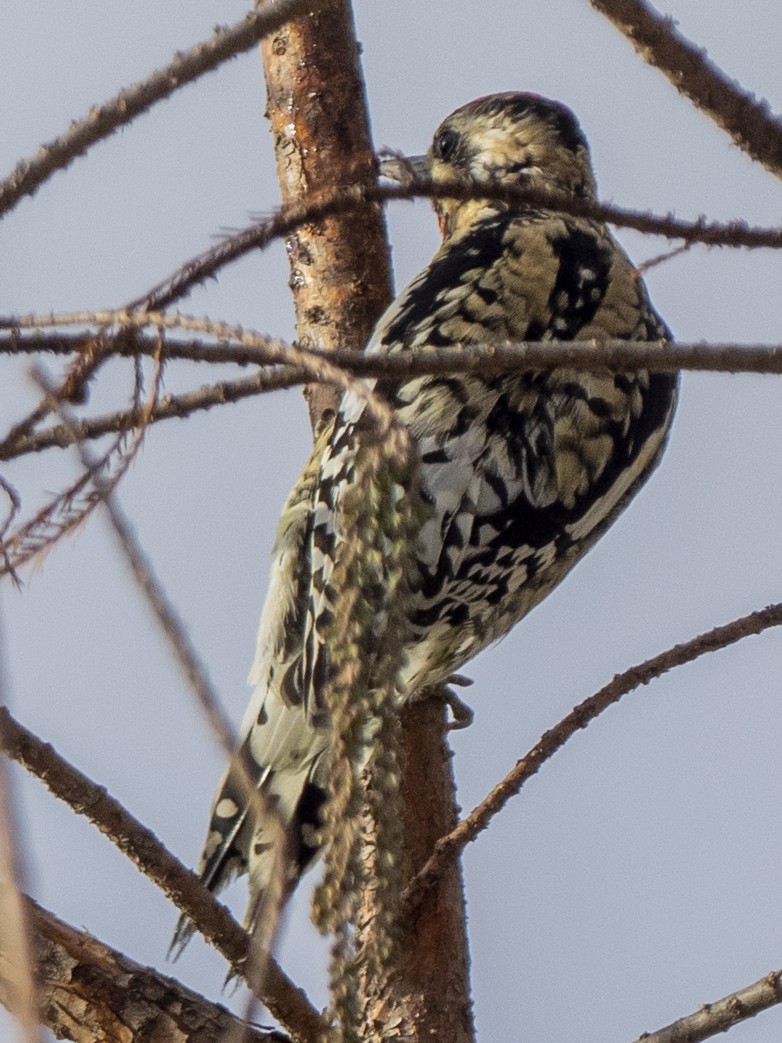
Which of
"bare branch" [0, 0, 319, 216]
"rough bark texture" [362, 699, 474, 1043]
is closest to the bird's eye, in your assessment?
"rough bark texture" [362, 699, 474, 1043]

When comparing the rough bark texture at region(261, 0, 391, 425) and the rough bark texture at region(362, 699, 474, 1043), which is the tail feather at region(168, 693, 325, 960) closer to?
the rough bark texture at region(362, 699, 474, 1043)

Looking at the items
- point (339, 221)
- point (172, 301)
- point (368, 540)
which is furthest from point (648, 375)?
point (368, 540)

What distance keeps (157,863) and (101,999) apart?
242mm

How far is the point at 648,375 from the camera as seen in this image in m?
3.11

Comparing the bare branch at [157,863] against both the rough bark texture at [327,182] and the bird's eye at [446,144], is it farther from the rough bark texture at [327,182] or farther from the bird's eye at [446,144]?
the bird's eye at [446,144]

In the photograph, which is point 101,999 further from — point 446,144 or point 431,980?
point 446,144

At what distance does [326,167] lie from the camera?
10.8ft

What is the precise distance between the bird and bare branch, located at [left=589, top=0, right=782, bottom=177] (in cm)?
122

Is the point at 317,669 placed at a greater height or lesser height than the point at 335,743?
greater

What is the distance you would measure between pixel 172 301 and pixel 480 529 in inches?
59.3

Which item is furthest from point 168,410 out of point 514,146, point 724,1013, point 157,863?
point 514,146

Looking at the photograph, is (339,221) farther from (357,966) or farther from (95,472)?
(357,966)

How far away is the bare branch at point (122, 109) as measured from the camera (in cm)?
128

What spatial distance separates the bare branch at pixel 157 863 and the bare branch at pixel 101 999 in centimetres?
9
